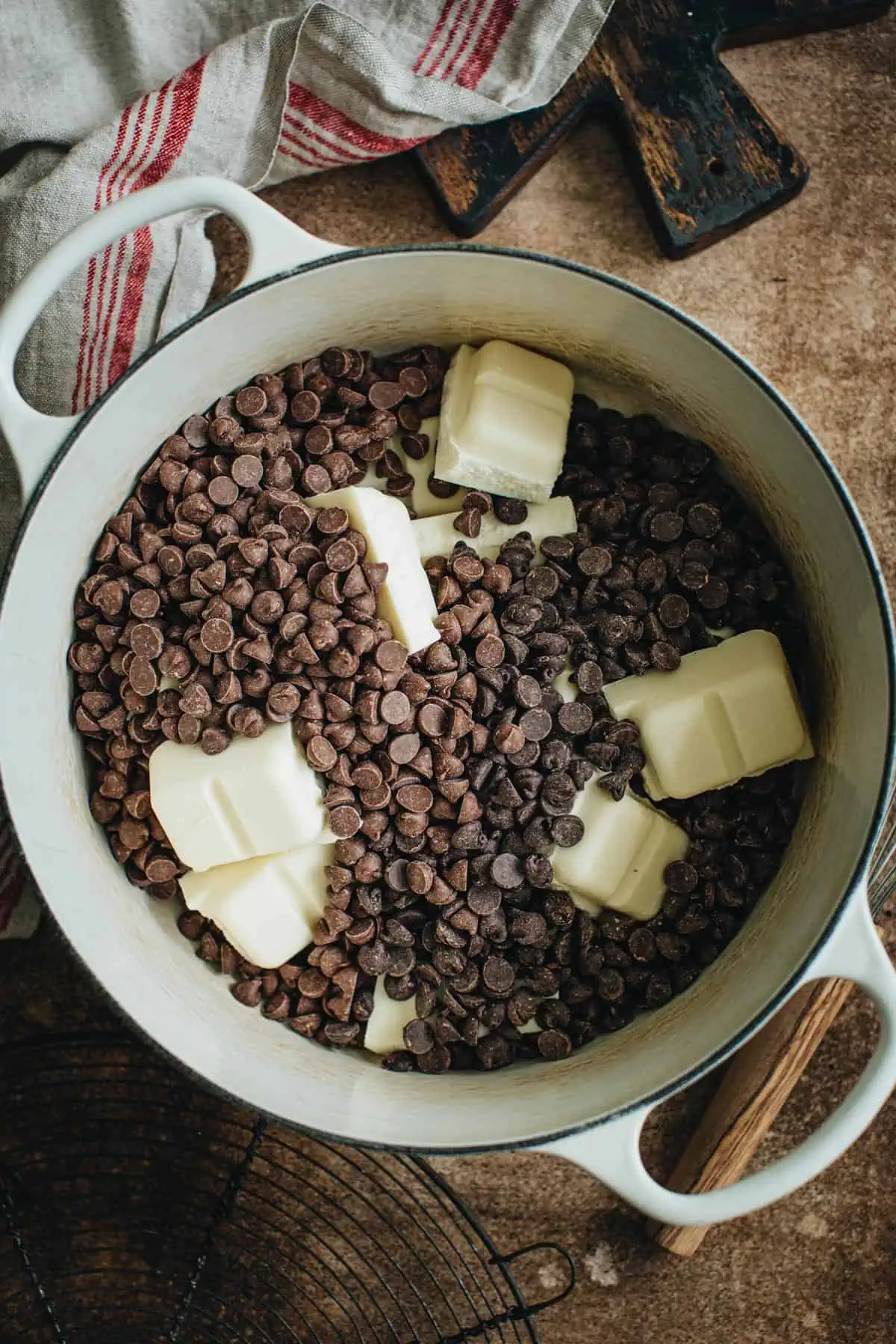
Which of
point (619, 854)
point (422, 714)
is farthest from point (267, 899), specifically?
point (619, 854)

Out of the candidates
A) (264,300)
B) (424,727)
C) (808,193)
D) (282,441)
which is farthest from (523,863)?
(808,193)

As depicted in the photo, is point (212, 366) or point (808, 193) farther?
point (808, 193)

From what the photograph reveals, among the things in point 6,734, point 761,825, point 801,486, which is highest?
point 6,734

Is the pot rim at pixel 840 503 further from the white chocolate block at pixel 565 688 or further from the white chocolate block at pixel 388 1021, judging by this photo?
the white chocolate block at pixel 565 688

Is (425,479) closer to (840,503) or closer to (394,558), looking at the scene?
(394,558)

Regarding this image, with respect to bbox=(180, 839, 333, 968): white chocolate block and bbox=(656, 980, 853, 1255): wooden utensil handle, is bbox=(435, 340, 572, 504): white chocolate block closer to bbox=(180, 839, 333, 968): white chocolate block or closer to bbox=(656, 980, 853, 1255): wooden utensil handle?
bbox=(180, 839, 333, 968): white chocolate block

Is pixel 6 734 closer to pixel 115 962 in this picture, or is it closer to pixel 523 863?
pixel 115 962
